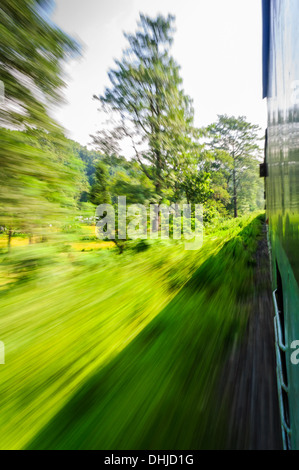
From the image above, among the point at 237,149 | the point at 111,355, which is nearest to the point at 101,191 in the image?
the point at 111,355

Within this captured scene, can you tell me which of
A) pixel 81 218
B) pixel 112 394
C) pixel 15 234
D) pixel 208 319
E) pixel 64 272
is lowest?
pixel 112 394

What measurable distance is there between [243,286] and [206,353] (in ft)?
7.03

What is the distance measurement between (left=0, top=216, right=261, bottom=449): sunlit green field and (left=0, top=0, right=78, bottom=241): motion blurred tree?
25.4 inches

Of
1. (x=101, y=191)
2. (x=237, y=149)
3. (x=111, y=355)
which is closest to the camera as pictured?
(x=111, y=355)

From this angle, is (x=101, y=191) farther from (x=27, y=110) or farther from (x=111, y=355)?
(x=111, y=355)

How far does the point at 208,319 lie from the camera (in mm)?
2863

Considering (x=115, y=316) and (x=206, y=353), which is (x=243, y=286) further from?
(x=115, y=316)

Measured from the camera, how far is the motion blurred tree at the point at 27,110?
2.40 m

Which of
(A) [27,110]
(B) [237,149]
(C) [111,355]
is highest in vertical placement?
(B) [237,149]

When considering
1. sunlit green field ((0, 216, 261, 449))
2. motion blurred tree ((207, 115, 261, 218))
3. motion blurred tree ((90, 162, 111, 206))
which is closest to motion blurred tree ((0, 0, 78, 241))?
sunlit green field ((0, 216, 261, 449))

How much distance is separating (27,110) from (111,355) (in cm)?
335

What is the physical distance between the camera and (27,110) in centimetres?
263

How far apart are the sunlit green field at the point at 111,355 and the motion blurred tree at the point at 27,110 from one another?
0.65m
